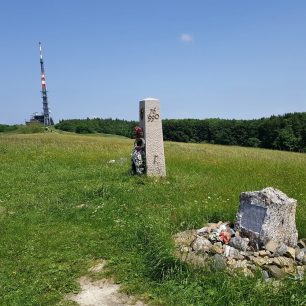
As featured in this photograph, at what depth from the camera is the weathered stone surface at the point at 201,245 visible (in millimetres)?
7577

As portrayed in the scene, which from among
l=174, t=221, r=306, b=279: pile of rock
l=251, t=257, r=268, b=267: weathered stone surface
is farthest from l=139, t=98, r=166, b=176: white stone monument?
l=251, t=257, r=268, b=267: weathered stone surface

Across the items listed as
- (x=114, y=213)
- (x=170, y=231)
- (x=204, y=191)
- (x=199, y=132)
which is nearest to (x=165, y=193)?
(x=204, y=191)

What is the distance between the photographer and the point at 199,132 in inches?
4094

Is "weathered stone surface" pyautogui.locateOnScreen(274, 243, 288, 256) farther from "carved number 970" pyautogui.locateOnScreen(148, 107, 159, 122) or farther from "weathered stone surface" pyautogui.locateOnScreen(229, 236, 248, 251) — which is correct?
"carved number 970" pyautogui.locateOnScreen(148, 107, 159, 122)

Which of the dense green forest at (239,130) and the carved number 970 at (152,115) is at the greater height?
the carved number 970 at (152,115)

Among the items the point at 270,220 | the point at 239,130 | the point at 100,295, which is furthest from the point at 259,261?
the point at 239,130

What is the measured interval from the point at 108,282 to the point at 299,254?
11.3 ft

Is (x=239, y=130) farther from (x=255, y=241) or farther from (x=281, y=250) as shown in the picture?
(x=281, y=250)

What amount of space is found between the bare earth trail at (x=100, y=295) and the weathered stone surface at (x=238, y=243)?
2321 mm

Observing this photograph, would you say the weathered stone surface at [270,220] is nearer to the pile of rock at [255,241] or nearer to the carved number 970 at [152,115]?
the pile of rock at [255,241]

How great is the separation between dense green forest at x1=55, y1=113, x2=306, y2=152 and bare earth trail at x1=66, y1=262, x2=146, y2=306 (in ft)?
247

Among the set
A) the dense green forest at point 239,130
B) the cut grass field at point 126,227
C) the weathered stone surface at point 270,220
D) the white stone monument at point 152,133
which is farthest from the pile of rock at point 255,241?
the dense green forest at point 239,130

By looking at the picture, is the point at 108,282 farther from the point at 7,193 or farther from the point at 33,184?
the point at 33,184

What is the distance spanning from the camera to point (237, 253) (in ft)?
24.2
